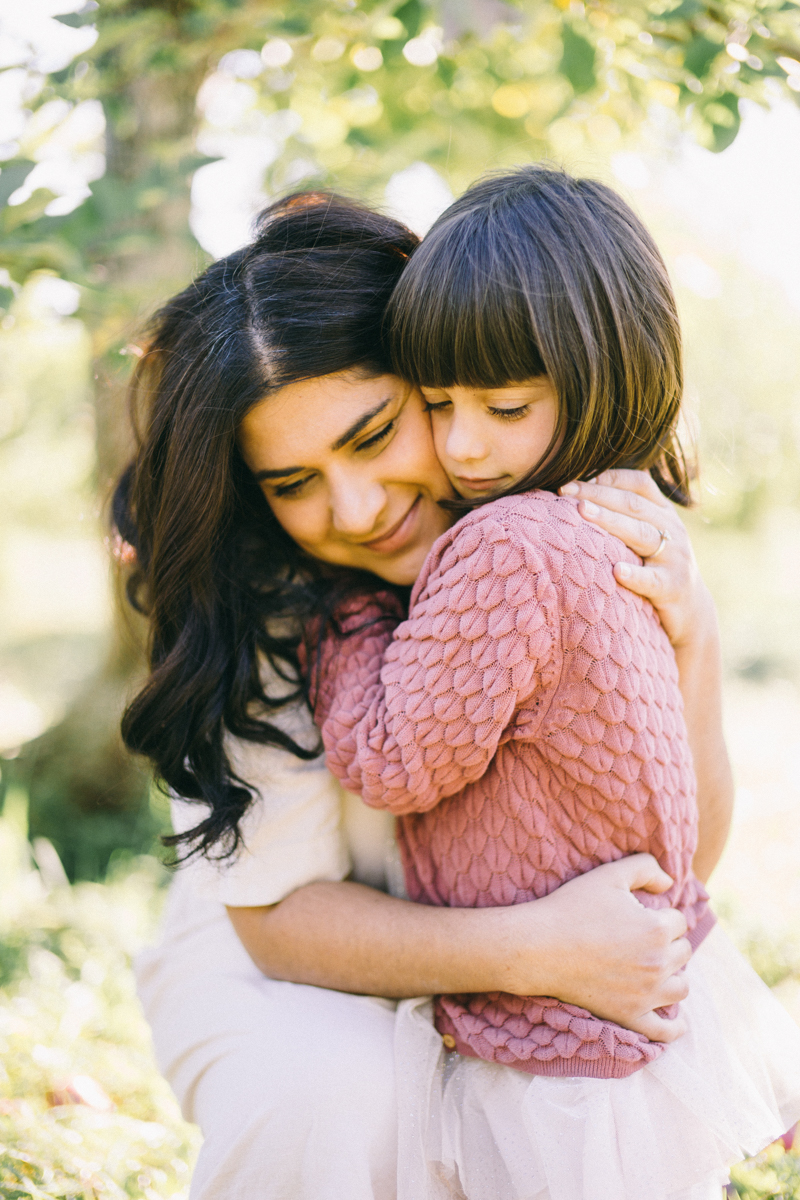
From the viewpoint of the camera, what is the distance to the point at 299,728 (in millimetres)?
1836

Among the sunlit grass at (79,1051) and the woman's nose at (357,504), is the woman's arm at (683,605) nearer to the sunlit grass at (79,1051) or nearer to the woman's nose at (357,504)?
the woman's nose at (357,504)

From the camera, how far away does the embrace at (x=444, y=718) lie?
1.38 meters

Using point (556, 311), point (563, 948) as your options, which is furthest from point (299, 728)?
point (556, 311)

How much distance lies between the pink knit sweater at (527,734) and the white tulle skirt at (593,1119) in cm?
4

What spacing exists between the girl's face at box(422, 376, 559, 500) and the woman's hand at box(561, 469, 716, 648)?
0.10 meters

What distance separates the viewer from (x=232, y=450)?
5.74ft

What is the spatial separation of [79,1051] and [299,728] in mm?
1218

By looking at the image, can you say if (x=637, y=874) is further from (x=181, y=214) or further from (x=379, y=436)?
(x=181, y=214)

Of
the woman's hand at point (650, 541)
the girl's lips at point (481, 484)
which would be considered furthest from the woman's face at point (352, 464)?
the woman's hand at point (650, 541)

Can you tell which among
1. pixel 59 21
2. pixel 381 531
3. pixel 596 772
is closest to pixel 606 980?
pixel 596 772

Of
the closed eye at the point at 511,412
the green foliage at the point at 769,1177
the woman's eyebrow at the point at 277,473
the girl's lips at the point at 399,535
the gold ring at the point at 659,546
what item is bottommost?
the green foliage at the point at 769,1177

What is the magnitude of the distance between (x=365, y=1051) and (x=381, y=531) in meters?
0.95

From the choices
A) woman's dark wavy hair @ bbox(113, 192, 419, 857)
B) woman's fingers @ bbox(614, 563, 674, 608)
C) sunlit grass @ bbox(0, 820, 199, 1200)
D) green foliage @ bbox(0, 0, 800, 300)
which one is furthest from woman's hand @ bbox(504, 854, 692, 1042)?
green foliage @ bbox(0, 0, 800, 300)

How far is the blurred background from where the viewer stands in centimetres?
192
